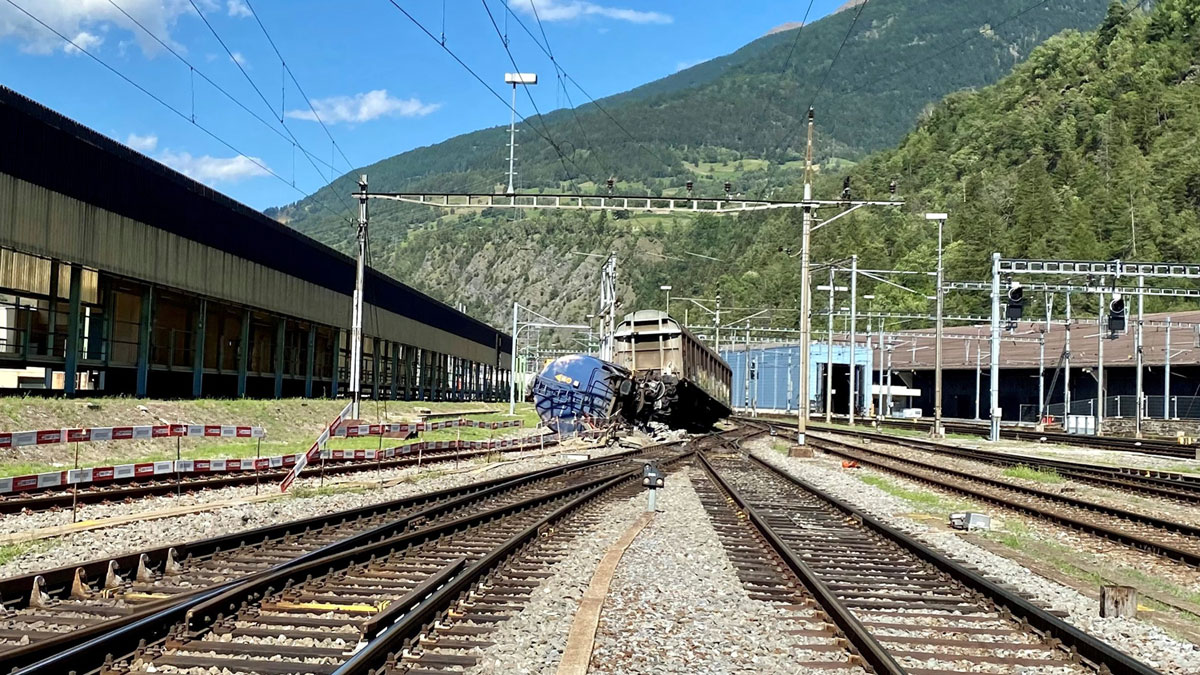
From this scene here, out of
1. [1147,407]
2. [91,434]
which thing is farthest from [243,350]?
[1147,407]

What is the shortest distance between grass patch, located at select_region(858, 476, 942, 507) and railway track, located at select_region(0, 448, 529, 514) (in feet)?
37.6

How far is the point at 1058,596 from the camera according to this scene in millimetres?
10031

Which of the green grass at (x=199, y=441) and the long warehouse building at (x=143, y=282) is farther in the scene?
the long warehouse building at (x=143, y=282)

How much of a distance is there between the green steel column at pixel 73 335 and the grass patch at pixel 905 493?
70.8 feet

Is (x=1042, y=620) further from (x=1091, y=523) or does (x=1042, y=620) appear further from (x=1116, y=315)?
(x=1116, y=315)

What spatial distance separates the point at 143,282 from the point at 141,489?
59.3ft

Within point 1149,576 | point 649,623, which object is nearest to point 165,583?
point 649,623

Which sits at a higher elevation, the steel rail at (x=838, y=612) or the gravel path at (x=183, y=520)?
the steel rail at (x=838, y=612)

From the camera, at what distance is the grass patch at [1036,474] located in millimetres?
24859

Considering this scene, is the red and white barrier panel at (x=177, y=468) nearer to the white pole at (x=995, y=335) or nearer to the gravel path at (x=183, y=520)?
the gravel path at (x=183, y=520)

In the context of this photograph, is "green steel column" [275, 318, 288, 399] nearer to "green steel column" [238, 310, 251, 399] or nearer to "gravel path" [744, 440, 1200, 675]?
"green steel column" [238, 310, 251, 399]

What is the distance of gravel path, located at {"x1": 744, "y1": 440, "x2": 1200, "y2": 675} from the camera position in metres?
7.71

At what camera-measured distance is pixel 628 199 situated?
32.6 m

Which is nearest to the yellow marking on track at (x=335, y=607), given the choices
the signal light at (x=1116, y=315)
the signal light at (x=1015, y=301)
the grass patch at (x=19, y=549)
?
the grass patch at (x=19, y=549)
